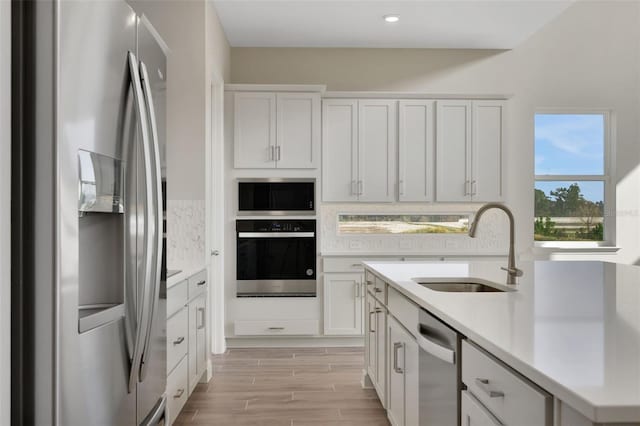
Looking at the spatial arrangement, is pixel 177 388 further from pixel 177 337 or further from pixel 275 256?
pixel 275 256

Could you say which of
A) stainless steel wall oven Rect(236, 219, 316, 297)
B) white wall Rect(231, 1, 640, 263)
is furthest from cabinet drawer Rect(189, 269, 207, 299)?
white wall Rect(231, 1, 640, 263)

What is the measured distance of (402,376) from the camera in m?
2.41

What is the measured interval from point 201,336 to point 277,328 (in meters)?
1.23

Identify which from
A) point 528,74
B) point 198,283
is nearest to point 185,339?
point 198,283

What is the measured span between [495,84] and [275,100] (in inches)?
90.9

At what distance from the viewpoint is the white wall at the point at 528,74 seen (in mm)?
5363

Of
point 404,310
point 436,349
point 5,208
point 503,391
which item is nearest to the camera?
point 5,208

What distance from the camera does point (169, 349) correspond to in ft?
8.98

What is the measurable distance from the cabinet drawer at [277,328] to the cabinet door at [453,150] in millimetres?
1702

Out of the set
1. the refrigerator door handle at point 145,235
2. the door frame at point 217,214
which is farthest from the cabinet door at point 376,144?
the refrigerator door handle at point 145,235

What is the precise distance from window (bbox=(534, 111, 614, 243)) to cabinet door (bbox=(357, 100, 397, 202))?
1711 millimetres

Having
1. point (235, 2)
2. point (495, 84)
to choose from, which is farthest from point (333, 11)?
point (495, 84)

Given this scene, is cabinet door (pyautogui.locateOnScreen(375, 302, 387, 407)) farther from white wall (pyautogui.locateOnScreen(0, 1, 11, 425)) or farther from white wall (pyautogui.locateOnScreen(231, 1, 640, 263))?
white wall (pyautogui.locateOnScreen(231, 1, 640, 263))

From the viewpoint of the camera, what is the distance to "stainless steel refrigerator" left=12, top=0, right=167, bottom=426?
1.09 m
